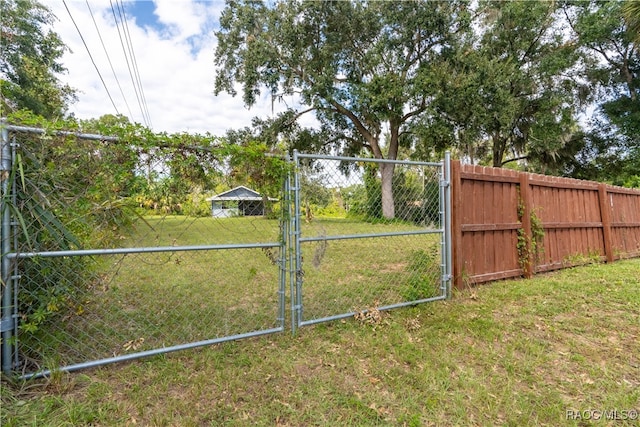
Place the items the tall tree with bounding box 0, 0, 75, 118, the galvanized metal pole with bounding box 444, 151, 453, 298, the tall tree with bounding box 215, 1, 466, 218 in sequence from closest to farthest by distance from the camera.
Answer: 1. the galvanized metal pole with bounding box 444, 151, 453, 298
2. the tall tree with bounding box 0, 0, 75, 118
3. the tall tree with bounding box 215, 1, 466, 218

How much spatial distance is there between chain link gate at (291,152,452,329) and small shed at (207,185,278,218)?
315 millimetres

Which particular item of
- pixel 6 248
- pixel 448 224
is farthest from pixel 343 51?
pixel 6 248

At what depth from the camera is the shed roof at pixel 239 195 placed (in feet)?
7.91

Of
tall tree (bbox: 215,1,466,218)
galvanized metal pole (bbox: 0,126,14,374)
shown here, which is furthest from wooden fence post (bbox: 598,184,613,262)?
tall tree (bbox: 215,1,466,218)

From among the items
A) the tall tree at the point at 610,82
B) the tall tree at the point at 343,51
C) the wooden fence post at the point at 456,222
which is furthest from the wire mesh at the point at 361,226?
the tall tree at the point at 610,82

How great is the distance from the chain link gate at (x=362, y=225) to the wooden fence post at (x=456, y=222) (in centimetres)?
15

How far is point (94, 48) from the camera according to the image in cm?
824

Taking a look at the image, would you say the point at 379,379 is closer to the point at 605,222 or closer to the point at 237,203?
the point at 237,203

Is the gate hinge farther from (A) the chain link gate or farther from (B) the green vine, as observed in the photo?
(B) the green vine

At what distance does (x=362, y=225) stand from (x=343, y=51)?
1315 cm

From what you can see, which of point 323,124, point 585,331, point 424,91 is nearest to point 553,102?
point 424,91

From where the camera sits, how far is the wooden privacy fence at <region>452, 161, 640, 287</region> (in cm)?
394

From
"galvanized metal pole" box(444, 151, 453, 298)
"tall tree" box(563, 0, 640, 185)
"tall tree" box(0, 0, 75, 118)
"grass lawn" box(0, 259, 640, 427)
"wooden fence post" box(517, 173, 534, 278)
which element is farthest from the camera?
"tall tree" box(563, 0, 640, 185)

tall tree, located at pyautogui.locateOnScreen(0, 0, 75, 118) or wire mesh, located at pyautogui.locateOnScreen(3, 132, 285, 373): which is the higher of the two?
tall tree, located at pyautogui.locateOnScreen(0, 0, 75, 118)
